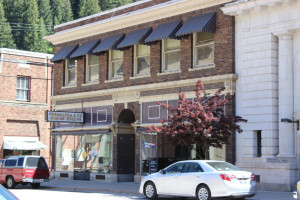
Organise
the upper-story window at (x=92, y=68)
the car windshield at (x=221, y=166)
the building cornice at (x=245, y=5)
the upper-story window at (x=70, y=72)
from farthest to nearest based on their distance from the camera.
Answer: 1. the upper-story window at (x=70, y=72)
2. the upper-story window at (x=92, y=68)
3. the building cornice at (x=245, y=5)
4. the car windshield at (x=221, y=166)

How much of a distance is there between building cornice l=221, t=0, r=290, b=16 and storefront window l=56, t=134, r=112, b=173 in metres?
10.3

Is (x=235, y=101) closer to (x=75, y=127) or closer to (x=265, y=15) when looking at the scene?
(x=265, y=15)

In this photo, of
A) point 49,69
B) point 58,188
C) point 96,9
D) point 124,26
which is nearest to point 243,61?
point 124,26

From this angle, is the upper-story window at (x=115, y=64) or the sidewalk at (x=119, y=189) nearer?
the sidewalk at (x=119, y=189)

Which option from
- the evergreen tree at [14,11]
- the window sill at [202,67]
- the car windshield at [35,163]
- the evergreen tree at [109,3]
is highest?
the evergreen tree at [109,3]

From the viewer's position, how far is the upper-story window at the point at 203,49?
79.6 ft

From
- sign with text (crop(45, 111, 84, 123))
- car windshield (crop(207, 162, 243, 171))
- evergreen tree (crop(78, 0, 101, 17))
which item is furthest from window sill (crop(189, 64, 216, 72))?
evergreen tree (crop(78, 0, 101, 17))

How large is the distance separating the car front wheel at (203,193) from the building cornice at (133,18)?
379 inches

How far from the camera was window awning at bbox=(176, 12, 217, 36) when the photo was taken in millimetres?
23375

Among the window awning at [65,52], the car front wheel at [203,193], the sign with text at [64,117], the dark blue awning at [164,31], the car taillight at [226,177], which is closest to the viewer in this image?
the car taillight at [226,177]

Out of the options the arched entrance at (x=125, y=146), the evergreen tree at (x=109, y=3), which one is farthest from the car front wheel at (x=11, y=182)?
the evergreen tree at (x=109, y=3)

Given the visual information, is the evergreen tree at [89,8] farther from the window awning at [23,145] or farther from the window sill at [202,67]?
the window sill at [202,67]

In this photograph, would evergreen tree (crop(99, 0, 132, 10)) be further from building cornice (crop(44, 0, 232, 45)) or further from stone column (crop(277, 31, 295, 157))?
stone column (crop(277, 31, 295, 157))

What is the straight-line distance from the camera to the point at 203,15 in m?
24.3
